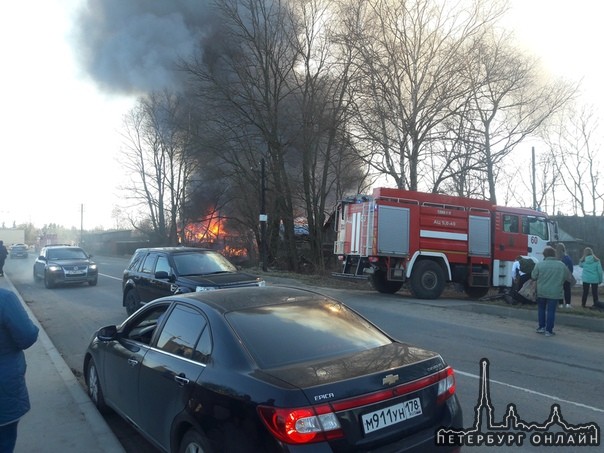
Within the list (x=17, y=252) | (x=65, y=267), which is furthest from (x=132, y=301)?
(x=17, y=252)

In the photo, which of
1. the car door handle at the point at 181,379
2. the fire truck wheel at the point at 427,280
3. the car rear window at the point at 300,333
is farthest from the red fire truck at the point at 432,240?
the car door handle at the point at 181,379

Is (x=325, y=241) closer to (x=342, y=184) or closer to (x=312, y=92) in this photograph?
(x=342, y=184)

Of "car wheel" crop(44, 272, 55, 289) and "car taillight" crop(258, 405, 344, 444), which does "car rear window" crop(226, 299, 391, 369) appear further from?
"car wheel" crop(44, 272, 55, 289)

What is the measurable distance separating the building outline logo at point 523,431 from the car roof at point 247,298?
1.62 metres

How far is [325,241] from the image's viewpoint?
93.9 feet

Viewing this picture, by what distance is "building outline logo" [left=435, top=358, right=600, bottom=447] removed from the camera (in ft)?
14.4

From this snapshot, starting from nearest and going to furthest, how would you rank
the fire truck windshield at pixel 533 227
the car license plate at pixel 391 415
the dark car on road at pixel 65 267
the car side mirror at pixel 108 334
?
the car license plate at pixel 391 415, the car side mirror at pixel 108 334, the fire truck windshield at pixel 533 227, the dark car on road at pixel 65 267

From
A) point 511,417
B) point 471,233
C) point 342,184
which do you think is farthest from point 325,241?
point 511,417

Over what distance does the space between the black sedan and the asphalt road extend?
49.1 inches

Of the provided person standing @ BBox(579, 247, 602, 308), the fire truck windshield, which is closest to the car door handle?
person standing @ BBox(579, 247, 602, 308)

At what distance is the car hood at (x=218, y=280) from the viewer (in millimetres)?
8742

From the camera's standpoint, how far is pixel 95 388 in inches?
212

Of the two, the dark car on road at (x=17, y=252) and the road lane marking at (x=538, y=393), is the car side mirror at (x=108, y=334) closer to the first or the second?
the road lane marking at (x=538, y=393)

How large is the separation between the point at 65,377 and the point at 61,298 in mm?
10728
